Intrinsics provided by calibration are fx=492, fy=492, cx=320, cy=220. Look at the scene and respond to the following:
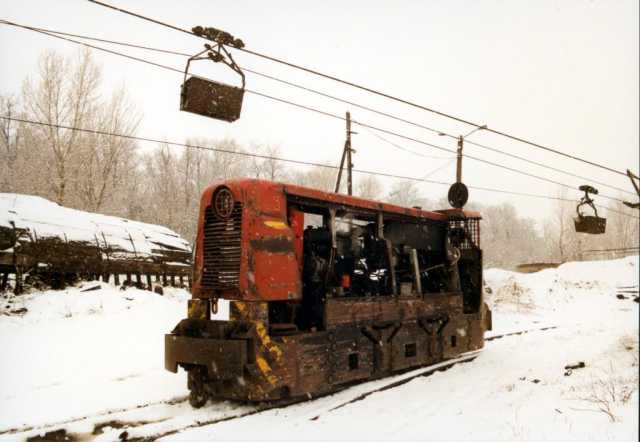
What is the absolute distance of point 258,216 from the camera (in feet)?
19.9

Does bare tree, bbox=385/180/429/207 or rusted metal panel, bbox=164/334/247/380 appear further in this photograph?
bare tree, bbox=385/180/429/207

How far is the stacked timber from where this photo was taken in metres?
11.4

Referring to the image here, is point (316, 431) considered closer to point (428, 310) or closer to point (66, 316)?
point (428, 310)

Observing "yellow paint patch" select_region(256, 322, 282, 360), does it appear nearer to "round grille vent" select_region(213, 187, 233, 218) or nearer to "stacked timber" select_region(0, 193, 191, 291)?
"round grille vent" select_region(213, 187, 233, 218)

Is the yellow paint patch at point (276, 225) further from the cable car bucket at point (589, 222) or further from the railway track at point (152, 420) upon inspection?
the cable car bucket at point (589, 222)

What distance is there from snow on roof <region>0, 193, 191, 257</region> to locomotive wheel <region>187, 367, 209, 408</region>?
316 inches

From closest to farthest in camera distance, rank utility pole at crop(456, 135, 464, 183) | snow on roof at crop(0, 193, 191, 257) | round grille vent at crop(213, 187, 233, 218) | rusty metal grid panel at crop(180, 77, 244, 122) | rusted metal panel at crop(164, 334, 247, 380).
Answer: rusted metal panel at crop(164, 334, 247, 380), round grille vent at crop(213, 187, 233, 218), rusty metal grid panel at crop(180, 77, 244, 122), snow on roof at crop(0, 193, 191, 257), utility pole at crop(456, 135, 464, 183)

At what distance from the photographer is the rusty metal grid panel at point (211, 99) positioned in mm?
6898

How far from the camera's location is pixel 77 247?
1255cm

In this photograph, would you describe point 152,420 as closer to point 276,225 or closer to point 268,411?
point 268,411

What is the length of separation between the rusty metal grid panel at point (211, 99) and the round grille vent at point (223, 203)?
4.76 feet

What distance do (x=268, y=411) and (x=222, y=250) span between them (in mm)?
1982

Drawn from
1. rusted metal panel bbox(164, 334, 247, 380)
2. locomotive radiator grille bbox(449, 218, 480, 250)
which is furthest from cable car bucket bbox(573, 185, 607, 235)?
rusted metal panel bbox(164, 334, 247, 380)

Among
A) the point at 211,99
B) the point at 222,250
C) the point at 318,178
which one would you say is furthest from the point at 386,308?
the point at 318,178
